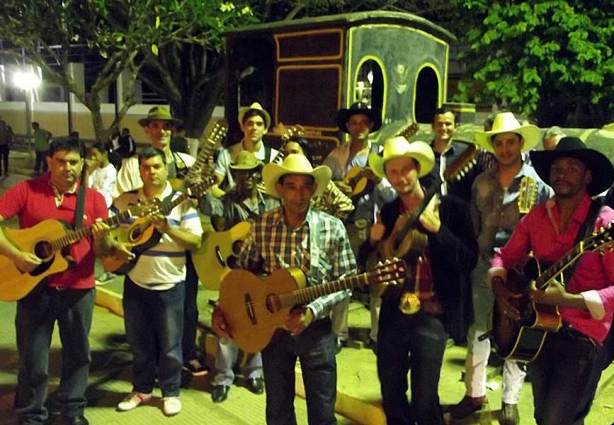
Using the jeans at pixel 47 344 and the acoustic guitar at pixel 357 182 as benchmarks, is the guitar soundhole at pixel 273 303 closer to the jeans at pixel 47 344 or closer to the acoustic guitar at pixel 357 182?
the jeans at pixel 47 344

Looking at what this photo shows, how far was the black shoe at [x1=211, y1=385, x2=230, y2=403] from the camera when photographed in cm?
498

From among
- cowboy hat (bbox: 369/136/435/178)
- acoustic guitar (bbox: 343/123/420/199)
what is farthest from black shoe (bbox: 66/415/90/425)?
cowboy hat (bbox: 369/136/435/178)

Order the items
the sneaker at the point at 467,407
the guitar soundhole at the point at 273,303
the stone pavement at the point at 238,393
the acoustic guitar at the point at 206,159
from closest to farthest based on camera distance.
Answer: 1. the guitar soundhole at the point at 273,303
2. the sneaker at the point at 467,407
3. the stone pavement at the point at 238,393
4. the acoustic guitar at the point at 206,159

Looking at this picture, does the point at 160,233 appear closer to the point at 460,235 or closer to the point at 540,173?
the point at 460,235

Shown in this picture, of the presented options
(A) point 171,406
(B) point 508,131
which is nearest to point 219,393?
(A) point 171,406

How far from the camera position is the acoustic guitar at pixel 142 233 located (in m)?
4.41

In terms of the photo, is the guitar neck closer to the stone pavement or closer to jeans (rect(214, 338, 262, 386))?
the stone pavement

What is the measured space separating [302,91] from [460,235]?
15.8ft

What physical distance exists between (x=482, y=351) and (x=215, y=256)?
2.20m

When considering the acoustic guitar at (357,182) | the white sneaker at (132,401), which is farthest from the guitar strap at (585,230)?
the white sneaker at (132,401)

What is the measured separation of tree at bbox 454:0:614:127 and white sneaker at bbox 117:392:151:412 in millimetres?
10270

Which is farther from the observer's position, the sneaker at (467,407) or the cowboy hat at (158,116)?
the cowboy hat at (158,116)

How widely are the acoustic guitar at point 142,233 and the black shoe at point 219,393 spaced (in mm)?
1261

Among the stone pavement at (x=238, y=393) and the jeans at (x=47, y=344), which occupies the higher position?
the jeans at (x=47, y=344)
